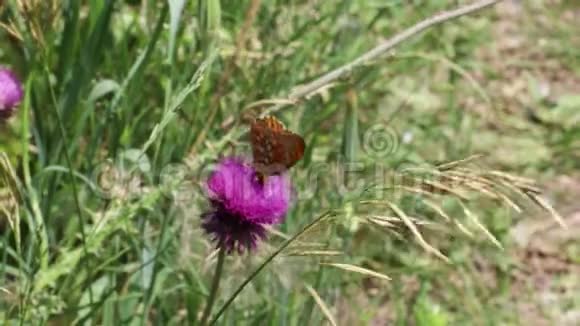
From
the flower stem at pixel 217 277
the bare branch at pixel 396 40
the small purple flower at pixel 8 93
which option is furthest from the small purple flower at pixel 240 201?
the small purple flower at pixel 8 93

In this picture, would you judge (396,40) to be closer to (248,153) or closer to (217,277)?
(248,153)

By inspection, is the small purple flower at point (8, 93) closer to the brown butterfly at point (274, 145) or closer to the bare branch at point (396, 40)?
the bare branch at point (396, 40)

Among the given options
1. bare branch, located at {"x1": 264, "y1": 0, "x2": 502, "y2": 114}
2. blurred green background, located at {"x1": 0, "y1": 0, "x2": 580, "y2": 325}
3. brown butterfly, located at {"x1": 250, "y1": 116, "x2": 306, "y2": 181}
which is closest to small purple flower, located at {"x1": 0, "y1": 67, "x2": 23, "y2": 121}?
blurred green background, located at {"x1": 0, "y1": 0, "x2": 580, "y2": 325}

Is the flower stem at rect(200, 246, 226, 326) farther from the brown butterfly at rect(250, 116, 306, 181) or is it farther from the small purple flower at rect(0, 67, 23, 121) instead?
the small purple flower at rect(0, 67, 23, 121)

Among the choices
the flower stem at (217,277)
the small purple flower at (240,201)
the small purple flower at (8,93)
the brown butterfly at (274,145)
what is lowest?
the flower stem at (217,277)

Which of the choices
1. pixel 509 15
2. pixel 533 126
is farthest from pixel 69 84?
pixel 509 15

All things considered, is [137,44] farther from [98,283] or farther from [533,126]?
[533,126]


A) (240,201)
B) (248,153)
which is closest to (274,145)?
(240,201)
